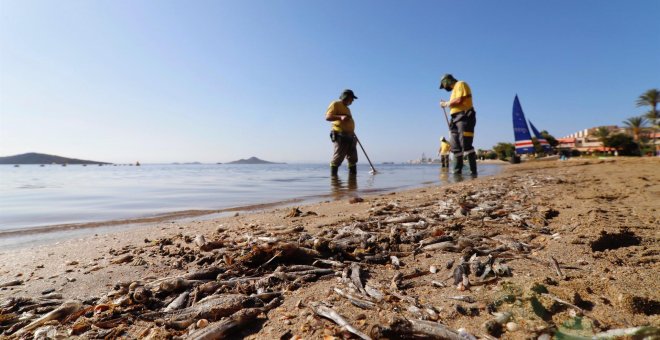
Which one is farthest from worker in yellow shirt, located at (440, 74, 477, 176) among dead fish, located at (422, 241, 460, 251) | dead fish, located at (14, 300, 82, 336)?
dead fish, located at (14, 300, 82, 336)

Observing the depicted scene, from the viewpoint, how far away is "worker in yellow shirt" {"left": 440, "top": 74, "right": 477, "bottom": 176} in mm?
8906

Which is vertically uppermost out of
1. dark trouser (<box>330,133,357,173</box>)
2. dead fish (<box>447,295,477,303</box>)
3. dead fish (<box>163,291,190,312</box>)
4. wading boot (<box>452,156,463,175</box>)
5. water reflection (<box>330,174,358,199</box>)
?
dark trouser (<box>330,133,357,173</box>)

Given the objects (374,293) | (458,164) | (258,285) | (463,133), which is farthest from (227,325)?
(458,164)

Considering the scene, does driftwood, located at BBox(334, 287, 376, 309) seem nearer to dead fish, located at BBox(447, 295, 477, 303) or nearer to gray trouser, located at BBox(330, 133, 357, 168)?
dead fish, located at BBox(447, 295, 477, 303)

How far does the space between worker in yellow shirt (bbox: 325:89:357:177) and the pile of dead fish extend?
814 centimetres

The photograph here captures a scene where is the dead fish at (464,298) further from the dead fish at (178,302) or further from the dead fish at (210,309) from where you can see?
the dead fish at (178,302)

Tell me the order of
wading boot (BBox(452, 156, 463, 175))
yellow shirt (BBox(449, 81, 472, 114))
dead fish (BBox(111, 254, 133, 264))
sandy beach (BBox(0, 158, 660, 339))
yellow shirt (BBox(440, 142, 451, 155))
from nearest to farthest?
sandy beach (BBox(0, 158, 660, 339)) < dead fish (BBox(111, 254, 133, 264)) < yellow shirt (BBox(449, 81, 472, 114)) < wading boot (BBox(452, 156, 463, 175)) < yellow shirt (BBox(440, 142, 451, 155))

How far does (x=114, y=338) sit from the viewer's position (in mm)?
1244

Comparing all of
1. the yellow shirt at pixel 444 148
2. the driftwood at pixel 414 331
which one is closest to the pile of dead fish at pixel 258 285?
the driftwood at pixel 414 331

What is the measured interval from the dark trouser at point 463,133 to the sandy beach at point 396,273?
6214mm

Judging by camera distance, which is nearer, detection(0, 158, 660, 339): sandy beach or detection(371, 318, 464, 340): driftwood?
detection(371, 318, 464, 340): driftwood

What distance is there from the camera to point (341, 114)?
10.5m

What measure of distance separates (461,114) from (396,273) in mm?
8406

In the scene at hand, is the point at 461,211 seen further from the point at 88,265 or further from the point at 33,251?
the point at 33,251
